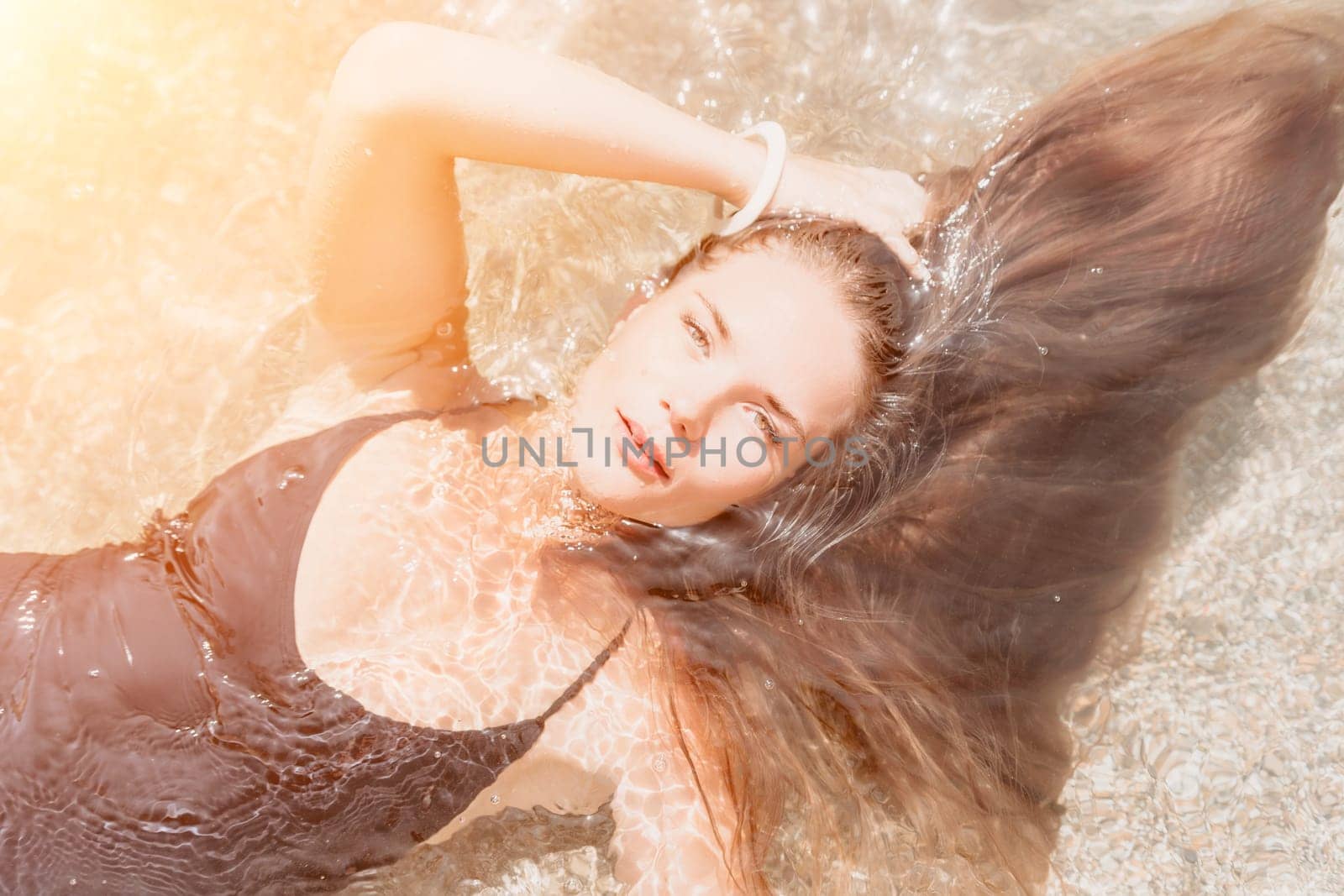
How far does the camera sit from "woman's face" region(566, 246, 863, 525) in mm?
1184

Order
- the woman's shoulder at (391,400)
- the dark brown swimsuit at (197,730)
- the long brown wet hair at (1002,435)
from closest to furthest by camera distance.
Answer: the dark brown swimsuit at (197,730)
the long brown wet hair at (1002,435)
the woman's shoulder at (391,400)

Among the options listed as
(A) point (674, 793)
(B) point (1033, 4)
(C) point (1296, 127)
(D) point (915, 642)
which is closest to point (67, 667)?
(A) point (674, 793)

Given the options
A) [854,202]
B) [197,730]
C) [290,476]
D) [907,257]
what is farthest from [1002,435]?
[197,730]

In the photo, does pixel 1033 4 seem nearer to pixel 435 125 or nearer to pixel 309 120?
pixel 435 125

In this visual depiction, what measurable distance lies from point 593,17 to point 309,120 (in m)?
0.57

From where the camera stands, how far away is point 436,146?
4.13ft

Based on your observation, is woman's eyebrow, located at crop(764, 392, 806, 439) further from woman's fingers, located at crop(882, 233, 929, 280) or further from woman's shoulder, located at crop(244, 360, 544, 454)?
woman's shoulder, located at crop(244, 360, 544, 454)

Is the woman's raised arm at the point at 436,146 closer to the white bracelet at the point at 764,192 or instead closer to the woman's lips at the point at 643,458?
the white bracelet at the point at 764,192

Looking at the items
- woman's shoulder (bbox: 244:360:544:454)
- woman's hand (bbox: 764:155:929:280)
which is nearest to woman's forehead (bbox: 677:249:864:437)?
woman's hand (bbox: 764:155:929:280)

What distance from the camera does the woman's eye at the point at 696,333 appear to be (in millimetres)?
1196

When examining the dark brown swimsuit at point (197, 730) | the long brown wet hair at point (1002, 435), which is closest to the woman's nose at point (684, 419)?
the long brown wet hair at point (1002, 435)

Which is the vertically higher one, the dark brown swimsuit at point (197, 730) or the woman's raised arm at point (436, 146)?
the woman's raised arm at point (436, 146)

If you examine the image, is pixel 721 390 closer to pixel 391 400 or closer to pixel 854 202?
pixel 854 202

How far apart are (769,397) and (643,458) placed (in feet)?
0.56
